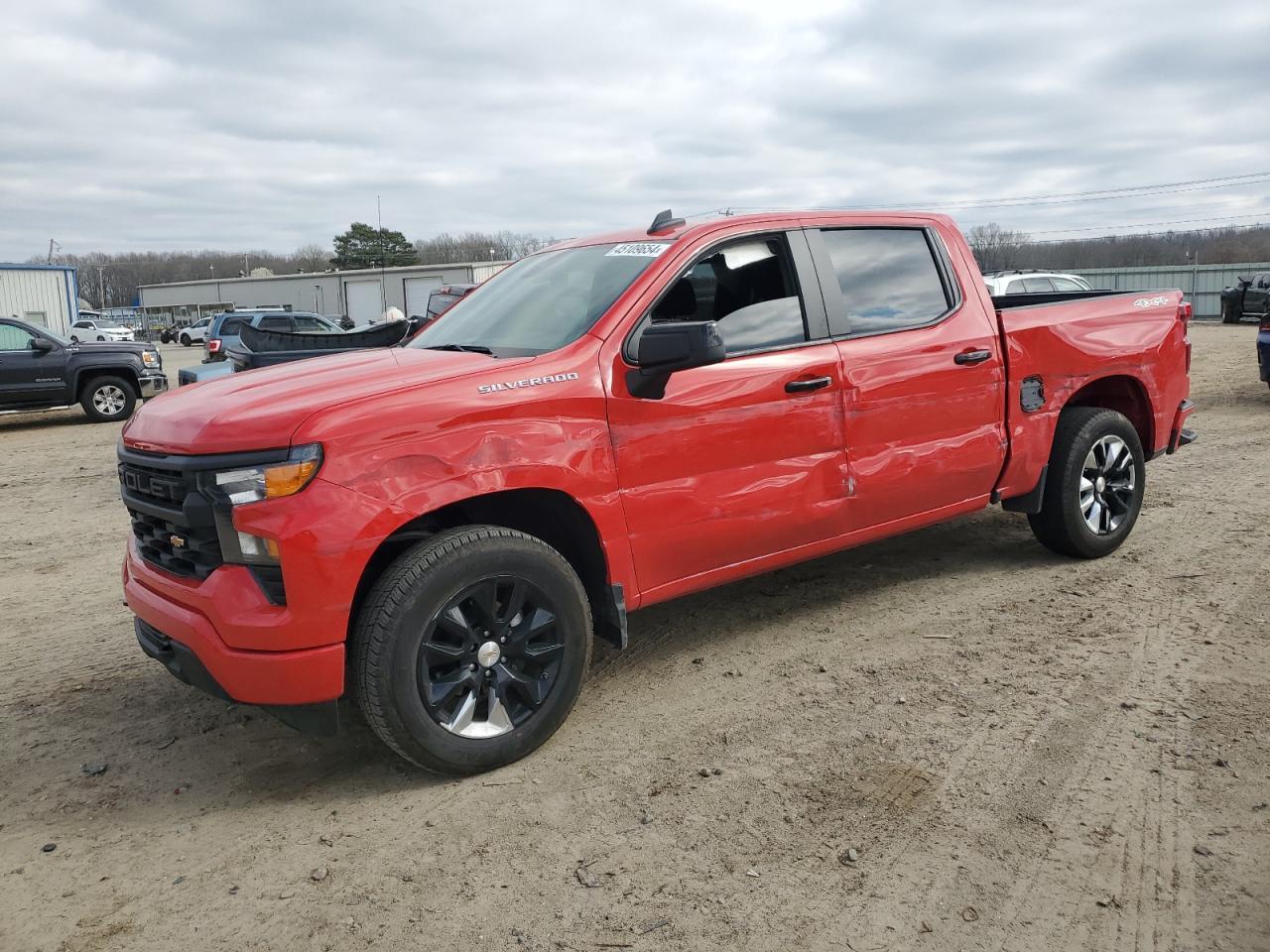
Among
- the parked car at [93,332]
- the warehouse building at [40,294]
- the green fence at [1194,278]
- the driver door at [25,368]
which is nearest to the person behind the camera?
the driver door at [25,368]

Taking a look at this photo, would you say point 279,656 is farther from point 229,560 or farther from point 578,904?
point 578,904

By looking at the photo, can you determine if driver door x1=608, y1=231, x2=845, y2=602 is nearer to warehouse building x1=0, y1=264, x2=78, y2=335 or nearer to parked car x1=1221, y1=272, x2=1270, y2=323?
parked car x1=1221, y1=272, x2=1270, y2=323

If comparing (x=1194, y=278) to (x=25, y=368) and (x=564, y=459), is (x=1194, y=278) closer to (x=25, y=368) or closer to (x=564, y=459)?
(x=25, y=368)

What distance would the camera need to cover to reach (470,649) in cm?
343

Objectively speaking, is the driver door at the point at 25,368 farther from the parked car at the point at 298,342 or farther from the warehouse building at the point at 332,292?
the warehouse building at the point at 332,292

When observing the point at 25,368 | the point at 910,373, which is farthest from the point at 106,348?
the point at 910,373

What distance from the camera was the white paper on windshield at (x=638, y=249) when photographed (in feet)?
13.6

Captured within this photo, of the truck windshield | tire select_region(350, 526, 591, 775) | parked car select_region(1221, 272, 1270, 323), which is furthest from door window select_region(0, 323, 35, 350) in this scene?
parked car select_region(1221, 272, 1270, 323)

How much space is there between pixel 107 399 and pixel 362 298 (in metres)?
49.4

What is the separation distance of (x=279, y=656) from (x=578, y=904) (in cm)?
125

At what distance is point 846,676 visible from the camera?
4203mm

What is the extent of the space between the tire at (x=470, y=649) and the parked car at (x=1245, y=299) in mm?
30140

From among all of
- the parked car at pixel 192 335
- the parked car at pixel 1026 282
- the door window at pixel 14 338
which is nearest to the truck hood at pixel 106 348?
the door window at pixel 14 338

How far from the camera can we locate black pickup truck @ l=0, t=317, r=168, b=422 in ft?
47.4
